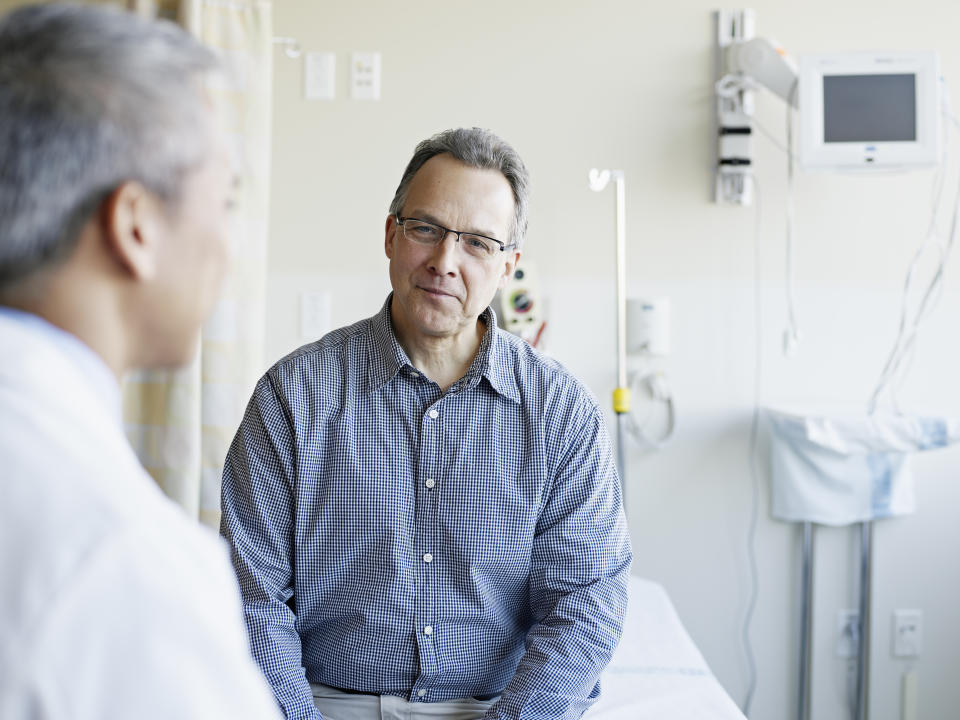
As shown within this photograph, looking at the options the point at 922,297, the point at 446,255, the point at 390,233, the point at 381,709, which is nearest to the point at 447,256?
the point at 446,255

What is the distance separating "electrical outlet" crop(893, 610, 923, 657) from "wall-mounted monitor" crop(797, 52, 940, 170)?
126cm

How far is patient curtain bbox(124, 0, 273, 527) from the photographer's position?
2451mm

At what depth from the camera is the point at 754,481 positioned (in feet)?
8.95

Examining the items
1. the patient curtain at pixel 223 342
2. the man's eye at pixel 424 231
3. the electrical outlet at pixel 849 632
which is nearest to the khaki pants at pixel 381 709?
the man's eye at pixel 424 231

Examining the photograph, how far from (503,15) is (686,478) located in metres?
1.41

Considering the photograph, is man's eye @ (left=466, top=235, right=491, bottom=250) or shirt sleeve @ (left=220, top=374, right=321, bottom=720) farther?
man's eye @ (left=466, top=235, right=491, bottom=250)

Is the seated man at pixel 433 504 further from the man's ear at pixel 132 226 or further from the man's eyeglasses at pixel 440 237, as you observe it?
the man's ear at pixel 132 226

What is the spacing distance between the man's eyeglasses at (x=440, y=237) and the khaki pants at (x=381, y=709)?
28.5 inches

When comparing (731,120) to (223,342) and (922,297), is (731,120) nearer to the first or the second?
(922,297)

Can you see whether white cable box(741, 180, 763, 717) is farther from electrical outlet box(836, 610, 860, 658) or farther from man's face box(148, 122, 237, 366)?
man's face box(148, 122, 237, 366)

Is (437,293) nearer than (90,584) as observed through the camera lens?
No

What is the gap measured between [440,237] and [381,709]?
2.49 feet

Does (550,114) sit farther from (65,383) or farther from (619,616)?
(65,383)

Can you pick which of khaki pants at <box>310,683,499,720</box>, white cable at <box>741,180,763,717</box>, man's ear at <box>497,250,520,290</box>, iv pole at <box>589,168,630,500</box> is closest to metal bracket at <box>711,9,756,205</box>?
white cable at <box>741,180,763,717</box>
